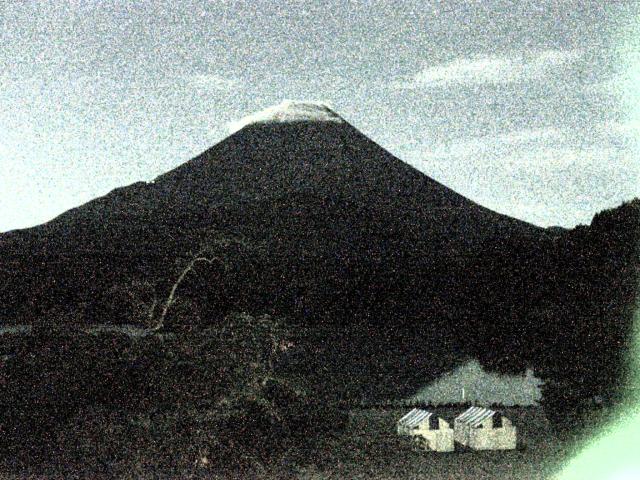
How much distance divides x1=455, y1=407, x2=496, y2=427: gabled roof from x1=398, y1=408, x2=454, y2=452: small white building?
65 centimetres

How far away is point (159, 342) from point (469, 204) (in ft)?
189

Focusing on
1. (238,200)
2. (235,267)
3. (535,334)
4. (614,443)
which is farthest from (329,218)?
(614,443)

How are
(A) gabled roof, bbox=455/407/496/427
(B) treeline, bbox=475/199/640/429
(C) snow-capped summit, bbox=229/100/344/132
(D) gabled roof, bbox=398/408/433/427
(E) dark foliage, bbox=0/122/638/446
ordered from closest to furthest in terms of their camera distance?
(B) treeline, bbox=475/199/640/429 → (E) dark foliage, bbox=0/122/638/446 → (D) gabled roof, bbox=398/408/433/427 → (A) gabled roof, bbox=455/407/496/427 → (C) snow-capped summit, bbox=229/100/344/132

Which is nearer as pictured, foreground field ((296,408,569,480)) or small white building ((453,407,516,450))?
foreground field ((296,408,569,480))

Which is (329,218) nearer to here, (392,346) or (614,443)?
(392,346)

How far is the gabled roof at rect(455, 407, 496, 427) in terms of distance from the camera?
21.1 metres

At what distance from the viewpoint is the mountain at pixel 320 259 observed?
1172 inches

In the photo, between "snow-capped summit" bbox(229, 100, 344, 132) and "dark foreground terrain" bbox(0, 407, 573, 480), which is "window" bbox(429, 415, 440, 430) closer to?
"dark foreground terrain" bbox(0, 407, 573, 480)

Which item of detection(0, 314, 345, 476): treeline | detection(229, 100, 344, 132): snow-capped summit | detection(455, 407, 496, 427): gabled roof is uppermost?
detection(229, 100, 344, 132): snow-capped summit

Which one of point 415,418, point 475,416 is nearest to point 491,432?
point 475,416

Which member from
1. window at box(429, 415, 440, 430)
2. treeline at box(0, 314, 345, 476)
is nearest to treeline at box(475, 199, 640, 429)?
window at box(429, 415, 440, 430)

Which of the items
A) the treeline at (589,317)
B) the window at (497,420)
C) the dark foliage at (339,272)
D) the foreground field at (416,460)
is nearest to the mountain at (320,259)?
the dark foliage at (339,272)

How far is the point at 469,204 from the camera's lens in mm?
74125

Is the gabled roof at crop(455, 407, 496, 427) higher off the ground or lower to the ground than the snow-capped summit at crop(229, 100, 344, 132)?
lower
